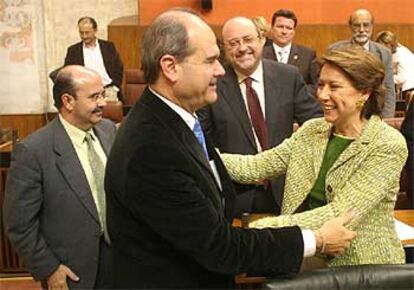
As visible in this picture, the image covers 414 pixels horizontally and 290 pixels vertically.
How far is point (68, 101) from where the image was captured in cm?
262

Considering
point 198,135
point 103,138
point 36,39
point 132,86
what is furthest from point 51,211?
point 36,39

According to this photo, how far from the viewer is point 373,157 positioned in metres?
1.94

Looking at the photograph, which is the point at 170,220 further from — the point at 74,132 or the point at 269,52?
the point at 269,52

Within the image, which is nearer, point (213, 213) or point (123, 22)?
point (213, 213)

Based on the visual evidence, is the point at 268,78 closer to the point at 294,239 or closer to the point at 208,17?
the point at 294,239

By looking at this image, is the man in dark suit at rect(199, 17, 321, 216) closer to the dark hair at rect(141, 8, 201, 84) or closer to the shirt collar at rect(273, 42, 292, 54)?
the dark hair at rect(141, 8, 201, 84)

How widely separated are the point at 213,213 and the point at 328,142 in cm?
70

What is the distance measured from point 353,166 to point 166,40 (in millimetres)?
726

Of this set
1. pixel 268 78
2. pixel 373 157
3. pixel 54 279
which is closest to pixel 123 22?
pixel 268 78

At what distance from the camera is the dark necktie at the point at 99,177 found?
2520 millimetres

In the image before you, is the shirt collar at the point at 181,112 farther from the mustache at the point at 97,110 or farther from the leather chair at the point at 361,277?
the mustache at the point at 97,110

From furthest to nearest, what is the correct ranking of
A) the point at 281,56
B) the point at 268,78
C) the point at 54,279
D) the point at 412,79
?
1. the point at 412,79
2. the point at 281,56
3. the point at 268,78
4. the point at 54,279

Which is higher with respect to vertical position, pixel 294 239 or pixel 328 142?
pixel 328 142

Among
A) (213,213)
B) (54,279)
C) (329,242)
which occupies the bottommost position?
(54,279)
